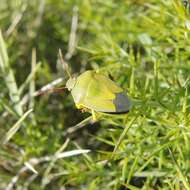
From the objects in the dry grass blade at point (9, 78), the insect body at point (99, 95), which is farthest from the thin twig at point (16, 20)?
the insect body at point (99, 95)

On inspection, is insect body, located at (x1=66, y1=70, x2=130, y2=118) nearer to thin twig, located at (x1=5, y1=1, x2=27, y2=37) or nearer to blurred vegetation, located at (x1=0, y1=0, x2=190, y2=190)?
blurred vegetation, located at (x1=0, y1=0, x2=190, y2=190)

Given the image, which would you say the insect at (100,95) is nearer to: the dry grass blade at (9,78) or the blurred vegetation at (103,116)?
the blurred vegetation at (103,116)

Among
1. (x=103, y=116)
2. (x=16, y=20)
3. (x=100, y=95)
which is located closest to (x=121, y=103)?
(x=100, y=95)

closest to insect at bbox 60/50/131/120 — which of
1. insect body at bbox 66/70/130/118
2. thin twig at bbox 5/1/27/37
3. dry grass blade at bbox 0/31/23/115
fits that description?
insect body at bbox 66/70/130/118

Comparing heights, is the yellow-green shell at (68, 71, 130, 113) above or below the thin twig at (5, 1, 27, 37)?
above

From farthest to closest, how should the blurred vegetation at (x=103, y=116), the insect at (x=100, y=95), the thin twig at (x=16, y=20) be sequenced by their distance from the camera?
the thin twig at (x=16, y=20)
the blurred vegetation at (x=103, y=116)
the insect at (x=100, y=95)

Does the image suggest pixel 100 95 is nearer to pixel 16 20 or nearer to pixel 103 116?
pixel 103 116

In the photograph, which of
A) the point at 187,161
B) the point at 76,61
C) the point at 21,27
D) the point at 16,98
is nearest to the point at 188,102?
the point at 187,161

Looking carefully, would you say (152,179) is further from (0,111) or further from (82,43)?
(82,43)
